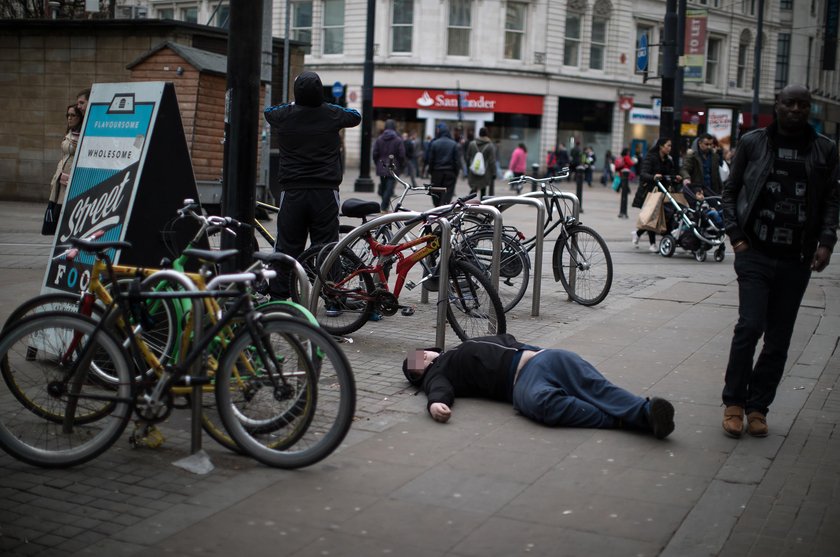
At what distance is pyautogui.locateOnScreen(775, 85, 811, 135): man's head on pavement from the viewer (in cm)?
546

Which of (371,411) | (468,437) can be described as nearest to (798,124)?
(468,437)

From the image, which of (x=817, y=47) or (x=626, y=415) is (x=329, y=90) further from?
(x=626, y=415)

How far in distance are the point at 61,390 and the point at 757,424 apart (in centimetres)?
367

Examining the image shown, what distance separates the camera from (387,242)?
337 inches

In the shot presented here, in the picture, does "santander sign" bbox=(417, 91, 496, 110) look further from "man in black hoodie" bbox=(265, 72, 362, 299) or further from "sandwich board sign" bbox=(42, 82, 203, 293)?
"sandwich board sign" bbox=(42, 82, 203, 293)

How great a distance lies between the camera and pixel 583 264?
9883 millimetres

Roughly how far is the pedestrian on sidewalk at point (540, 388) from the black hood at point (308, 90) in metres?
2.73

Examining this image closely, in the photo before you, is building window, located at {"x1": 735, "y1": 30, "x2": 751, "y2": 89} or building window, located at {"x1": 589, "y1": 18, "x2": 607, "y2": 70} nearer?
building window, located at {"x1": 589, "y1": 18, "x2": 607, "y2": 70}

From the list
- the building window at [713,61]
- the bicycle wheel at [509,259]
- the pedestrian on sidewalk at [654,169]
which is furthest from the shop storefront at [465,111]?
the bicycle wheel at [509,259]

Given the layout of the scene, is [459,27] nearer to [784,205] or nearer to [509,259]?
[509,259]

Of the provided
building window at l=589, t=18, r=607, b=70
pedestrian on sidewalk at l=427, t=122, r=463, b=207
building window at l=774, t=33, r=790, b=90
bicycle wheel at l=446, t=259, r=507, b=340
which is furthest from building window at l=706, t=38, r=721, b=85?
bicycle wheel at l=446, t=259, r=507, b=340

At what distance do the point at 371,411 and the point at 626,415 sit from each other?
56.7 inches

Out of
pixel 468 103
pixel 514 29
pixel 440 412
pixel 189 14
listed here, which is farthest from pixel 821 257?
pixel 189 14

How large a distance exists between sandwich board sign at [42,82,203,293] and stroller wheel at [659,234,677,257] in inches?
386
